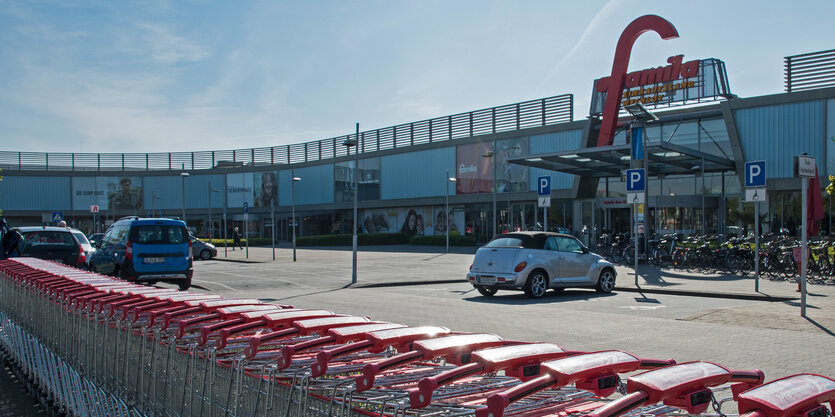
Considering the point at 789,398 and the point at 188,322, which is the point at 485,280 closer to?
the point at 188,322

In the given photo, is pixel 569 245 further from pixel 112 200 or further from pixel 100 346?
pixel 112 200

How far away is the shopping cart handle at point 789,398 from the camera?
6.42 feet

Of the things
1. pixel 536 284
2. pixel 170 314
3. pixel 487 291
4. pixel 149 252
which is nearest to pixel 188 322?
pixel 170 314

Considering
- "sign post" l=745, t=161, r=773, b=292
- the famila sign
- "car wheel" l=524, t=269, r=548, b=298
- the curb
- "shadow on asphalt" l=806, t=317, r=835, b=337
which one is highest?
the famila sign

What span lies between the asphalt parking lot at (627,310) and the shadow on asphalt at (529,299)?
24 millimetres

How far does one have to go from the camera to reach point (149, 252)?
15969mm

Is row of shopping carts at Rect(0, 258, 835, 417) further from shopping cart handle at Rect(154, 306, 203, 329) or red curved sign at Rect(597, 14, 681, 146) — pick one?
red curved sign at Rect(597, 14, 681, 146)

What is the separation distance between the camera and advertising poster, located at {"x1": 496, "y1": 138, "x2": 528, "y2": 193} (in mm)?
42125

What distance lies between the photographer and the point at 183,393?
348 cm

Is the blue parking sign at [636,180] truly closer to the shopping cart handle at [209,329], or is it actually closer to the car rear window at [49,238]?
the car rear window at [49,238]

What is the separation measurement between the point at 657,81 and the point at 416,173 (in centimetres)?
2136

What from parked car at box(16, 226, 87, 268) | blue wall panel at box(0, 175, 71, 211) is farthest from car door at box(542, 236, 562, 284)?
blue wall panel at box(0, 175, 71, 211)

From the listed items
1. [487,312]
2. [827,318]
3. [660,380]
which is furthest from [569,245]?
[660,380]

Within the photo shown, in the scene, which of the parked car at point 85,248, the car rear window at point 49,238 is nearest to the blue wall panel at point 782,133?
the parked car at point 85,248
